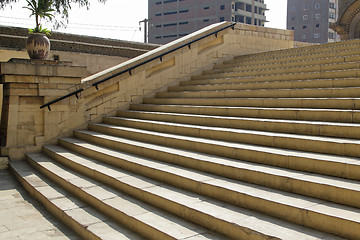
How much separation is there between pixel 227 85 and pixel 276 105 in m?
2.02

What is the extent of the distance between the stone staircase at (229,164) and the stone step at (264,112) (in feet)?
0.05

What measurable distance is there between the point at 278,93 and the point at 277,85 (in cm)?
50

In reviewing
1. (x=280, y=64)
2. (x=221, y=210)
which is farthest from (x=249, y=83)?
(x=221, y=210)

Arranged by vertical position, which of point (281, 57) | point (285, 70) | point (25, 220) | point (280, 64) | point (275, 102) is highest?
point (281, 57)

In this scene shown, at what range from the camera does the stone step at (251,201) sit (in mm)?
3002

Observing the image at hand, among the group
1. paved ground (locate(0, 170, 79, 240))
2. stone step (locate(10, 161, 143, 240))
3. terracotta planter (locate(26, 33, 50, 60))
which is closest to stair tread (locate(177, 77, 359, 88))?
terracotta planter (locate(26, 33, 50, 60))

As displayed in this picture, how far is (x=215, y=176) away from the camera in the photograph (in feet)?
14.7

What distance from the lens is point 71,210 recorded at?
15.6 ft

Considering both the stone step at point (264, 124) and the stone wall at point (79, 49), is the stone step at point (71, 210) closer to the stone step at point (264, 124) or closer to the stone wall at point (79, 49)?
the stone step at point (264, 124)

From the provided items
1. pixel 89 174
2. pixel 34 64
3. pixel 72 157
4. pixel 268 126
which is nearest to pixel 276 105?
pixel 268 126

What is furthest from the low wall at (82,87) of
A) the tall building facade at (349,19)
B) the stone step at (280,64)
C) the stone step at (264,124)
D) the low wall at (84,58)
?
the tall building facade at (349,19)

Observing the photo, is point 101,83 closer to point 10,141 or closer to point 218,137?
point 10,141

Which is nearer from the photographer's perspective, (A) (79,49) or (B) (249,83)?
(B) (249,83)

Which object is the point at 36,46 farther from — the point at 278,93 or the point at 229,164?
the point at 229,164
